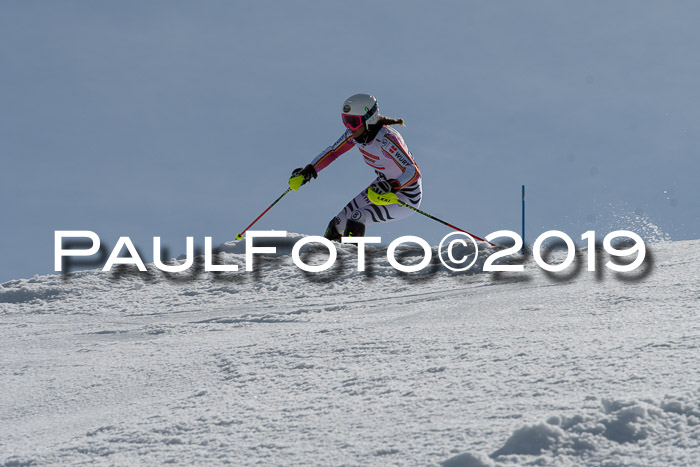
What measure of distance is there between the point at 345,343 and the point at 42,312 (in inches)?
182

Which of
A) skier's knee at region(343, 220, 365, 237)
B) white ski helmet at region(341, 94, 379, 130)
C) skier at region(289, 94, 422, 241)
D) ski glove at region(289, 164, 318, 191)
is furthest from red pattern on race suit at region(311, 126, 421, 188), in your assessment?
ski glove at region(289, 164, 318, 191)

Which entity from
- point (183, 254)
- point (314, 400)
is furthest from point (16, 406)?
point (183, 254)

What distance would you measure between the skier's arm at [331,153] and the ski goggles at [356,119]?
56cm

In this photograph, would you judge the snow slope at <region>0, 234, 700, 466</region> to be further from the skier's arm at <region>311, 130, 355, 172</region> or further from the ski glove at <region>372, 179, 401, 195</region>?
the skier's arm at <region>311, 130, 355, 172</region>

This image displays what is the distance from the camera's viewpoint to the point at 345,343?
16.7 feet

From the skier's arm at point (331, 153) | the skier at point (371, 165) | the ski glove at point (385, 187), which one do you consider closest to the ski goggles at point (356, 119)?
the skier at point (371, 165)

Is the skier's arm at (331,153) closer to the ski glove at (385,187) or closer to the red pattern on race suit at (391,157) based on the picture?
the red pattern on race suit at (391,157)

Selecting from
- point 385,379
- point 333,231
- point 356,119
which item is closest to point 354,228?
point 333,231

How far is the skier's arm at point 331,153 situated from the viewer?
386 inches

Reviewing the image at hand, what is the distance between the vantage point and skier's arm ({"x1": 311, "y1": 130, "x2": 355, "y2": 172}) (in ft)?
32.2

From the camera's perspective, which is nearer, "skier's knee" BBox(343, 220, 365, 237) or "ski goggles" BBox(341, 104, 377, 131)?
"ski goggles" BBox(341, 104, 377, 131)

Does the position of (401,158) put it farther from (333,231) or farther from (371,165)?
(333,231)

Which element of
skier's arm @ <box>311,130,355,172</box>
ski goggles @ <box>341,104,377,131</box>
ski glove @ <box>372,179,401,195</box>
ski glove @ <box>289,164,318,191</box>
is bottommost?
ski glove @ <box>372,179,401,195</box>

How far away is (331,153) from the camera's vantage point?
9.91 m
